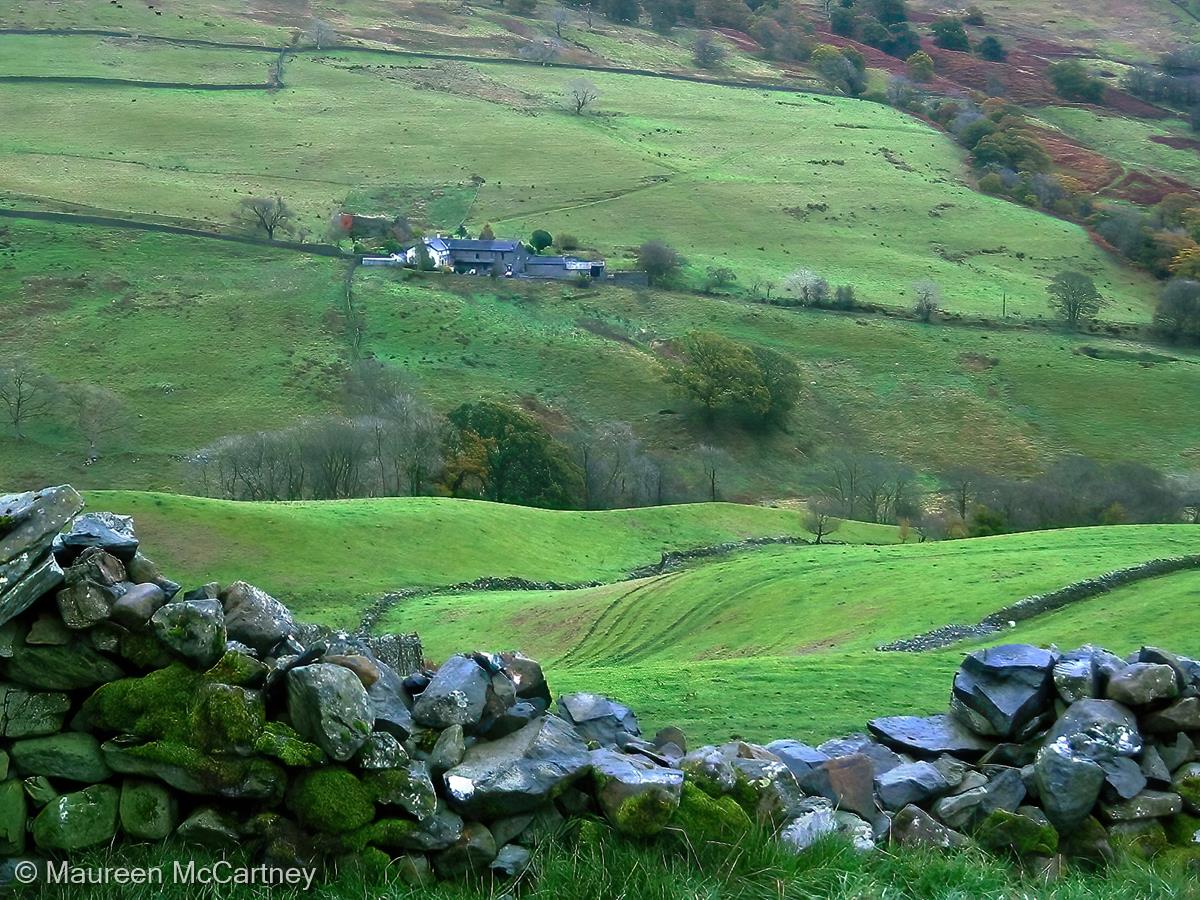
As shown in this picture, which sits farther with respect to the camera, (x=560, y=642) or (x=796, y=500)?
(x=796, y=500)

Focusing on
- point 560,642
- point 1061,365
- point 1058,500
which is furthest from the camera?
point 1061,365

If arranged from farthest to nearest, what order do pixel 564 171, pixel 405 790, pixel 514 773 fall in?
pixel 564 171 < pixel 514 773 < pixel 405 790

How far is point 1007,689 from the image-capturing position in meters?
14.1

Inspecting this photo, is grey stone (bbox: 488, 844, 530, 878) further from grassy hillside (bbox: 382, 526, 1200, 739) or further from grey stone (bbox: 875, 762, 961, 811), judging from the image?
grassy hillside (bbox: 382, 526, 1200, 739)

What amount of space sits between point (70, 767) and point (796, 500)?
8245 centimetres

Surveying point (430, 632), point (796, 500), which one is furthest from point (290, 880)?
point (796, 500)

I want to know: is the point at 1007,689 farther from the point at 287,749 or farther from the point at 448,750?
the point at 287,749

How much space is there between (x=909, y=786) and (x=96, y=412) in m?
86.8

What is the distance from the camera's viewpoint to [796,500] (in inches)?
3597

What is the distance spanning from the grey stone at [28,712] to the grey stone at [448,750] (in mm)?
3267

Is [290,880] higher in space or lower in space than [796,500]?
higher

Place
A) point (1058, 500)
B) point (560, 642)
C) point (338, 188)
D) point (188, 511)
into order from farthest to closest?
point (338, 188), point (1058, 500), point (188, 511), point (560, 642)

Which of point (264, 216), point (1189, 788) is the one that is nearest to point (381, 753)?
point (1189, 788)

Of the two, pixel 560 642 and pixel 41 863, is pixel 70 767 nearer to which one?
pixel 41 863
